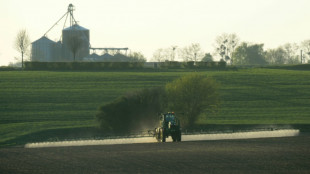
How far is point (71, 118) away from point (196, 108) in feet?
49.7

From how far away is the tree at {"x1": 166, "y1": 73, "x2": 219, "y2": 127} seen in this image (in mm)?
72438

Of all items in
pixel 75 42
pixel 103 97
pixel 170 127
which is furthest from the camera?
pixel 75 42

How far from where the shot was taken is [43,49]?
6147 inches

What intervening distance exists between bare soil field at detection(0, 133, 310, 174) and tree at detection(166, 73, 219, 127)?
35008mm

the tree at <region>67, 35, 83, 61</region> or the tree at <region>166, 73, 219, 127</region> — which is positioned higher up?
the tree at <region>67, 35, 83, 61</region>

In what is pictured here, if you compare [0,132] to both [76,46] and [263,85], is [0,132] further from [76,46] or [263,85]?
[76,46]

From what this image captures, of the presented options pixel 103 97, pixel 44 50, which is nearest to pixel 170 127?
pixel 103 97

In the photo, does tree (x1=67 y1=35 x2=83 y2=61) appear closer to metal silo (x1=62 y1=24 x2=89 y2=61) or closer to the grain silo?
metal silo (x1=62 y1=24 x2=89 y2=61)

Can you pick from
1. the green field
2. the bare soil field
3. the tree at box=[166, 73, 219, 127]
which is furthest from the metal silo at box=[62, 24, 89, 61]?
the bare soil field

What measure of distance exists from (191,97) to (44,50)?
89592 mm

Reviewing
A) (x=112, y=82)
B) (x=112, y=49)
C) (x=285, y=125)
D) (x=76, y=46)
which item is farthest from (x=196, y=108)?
(x=112, y=49)

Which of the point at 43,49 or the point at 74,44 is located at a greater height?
the point at 74,44

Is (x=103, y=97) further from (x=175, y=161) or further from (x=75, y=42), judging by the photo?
(x=175, y=161)

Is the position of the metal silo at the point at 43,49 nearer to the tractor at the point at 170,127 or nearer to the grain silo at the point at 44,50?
the grain silo at the point at 44,50
